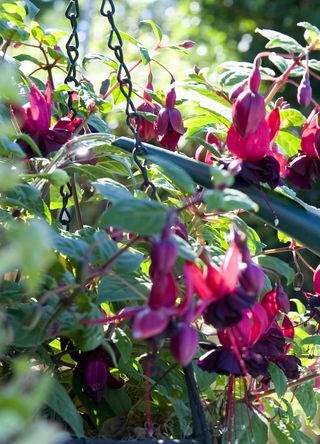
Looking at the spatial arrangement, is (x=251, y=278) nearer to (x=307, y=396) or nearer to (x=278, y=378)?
(x=278, y=378)

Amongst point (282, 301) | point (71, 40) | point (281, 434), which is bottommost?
point (281, 434)

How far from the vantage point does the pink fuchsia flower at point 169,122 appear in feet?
2.80

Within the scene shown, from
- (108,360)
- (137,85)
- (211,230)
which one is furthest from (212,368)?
(137,85)

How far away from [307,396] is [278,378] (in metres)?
0.14

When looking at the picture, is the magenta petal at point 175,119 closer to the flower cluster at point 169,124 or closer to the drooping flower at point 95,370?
the flower cluster at point 169,124

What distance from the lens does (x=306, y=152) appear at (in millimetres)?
797

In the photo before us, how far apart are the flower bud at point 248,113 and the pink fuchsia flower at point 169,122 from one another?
18 centimetres

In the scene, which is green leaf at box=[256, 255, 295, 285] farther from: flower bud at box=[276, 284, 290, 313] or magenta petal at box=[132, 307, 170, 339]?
magenta petal at box=[132, 307, 170, 339]

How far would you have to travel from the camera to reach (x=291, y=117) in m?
0.89

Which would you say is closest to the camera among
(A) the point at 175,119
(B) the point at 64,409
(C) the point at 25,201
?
(B) the point at 64,409

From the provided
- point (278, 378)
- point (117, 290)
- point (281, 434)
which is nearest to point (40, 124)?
point (117, 290)

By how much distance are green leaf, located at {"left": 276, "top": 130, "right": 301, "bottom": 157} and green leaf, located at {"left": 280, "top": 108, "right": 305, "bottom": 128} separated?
0.03 metres

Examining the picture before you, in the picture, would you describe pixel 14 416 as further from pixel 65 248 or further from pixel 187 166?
pixel 187 166

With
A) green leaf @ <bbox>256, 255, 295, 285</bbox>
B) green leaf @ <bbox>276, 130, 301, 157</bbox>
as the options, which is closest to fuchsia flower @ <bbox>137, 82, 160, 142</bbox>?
green leaf @ <bbox>276, 130, 301, 157</bbox>
